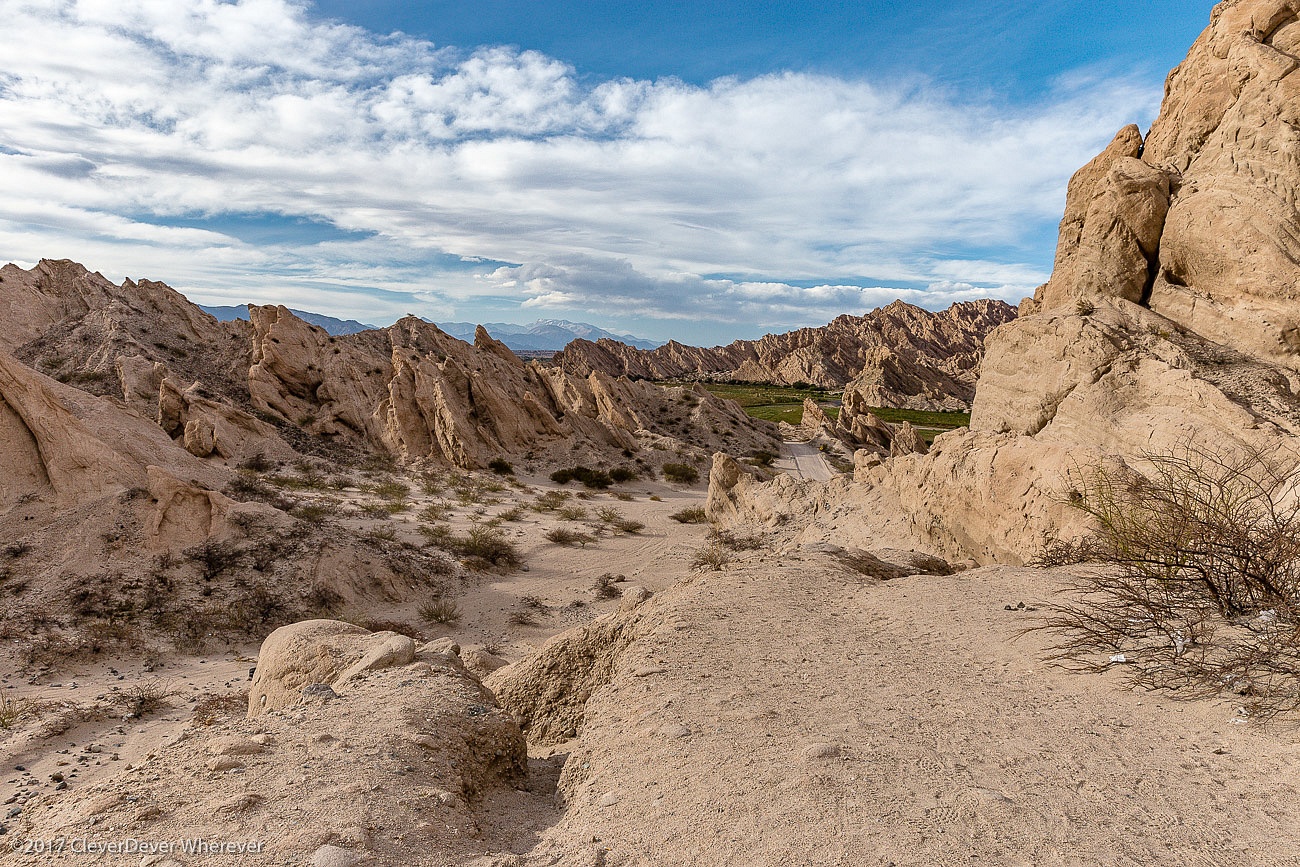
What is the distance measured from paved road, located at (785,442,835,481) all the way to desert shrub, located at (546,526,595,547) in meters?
17.7

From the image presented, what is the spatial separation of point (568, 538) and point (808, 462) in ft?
79.4

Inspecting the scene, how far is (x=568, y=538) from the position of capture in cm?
1861

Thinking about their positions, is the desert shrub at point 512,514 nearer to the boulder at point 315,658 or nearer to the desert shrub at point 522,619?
the desert shrub at point 522,619

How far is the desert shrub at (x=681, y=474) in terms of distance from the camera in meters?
30.1

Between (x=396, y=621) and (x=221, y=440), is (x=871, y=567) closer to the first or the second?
(x=396, y=621)

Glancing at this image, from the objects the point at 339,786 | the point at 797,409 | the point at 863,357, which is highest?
the point at 863,357

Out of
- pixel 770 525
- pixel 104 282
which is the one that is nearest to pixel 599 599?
pixel 770 525

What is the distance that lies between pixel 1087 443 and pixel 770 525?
8.59m

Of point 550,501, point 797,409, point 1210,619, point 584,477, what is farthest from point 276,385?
point 797,409

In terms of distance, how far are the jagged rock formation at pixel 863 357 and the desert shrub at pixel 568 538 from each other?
62.8 metres

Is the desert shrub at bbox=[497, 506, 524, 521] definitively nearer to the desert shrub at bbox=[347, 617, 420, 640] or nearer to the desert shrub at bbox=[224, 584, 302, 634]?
the desert shrub at bbox=[347, 617, 420, 640]

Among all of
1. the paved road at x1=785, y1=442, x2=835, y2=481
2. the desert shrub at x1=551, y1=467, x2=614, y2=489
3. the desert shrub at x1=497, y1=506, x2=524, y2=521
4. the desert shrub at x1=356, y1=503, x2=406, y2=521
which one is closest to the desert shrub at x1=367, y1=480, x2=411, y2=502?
the desert shrub at x1=356, y1=503, x2=406, y2=521

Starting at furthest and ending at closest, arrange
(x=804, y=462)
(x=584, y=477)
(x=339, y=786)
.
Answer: (x=804, y=462)
(x=584, y=477)
(x=339, y=786)

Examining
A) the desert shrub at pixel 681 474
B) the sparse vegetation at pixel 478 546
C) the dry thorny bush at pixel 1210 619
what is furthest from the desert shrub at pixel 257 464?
the dry thorny bush at pixel 1210 619
